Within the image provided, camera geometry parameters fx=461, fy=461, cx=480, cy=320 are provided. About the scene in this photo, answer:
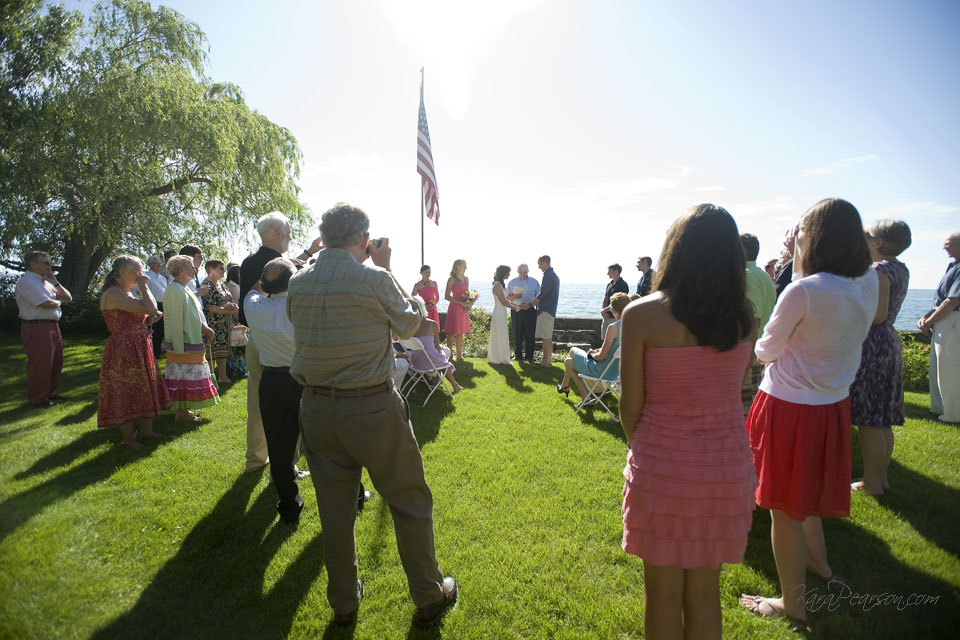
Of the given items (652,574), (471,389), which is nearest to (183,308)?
(471,389)

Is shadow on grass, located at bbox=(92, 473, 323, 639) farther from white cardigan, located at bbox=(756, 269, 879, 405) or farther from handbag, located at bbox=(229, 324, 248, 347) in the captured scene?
handbag, located at bbox=(229, 324, 248, 347)

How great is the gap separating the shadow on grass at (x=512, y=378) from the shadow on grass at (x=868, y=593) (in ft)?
15.4

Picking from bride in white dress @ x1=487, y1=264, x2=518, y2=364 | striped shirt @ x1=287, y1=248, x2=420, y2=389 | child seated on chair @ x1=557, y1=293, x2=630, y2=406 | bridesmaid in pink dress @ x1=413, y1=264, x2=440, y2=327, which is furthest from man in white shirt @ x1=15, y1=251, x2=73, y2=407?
child seated on chair @ x1=557, y1=293, x2=630, y2=406

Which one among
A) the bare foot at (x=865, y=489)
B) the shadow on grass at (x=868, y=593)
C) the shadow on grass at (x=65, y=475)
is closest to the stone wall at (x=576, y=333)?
the shadow on grass at (x=65, y=475)

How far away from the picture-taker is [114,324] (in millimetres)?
5113

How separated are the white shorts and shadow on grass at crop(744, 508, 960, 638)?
6.92 meters

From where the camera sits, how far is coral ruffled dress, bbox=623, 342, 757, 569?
1.79 metres

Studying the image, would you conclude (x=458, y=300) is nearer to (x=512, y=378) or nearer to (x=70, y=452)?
(x=512, y=378)

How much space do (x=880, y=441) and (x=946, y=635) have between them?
179 cm

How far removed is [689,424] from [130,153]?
14.8 metres

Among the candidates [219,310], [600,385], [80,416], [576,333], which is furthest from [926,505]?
[576,333]

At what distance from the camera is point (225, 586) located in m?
2.88

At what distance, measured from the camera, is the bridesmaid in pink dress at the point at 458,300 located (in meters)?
9.77

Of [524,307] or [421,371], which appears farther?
[524,307]
